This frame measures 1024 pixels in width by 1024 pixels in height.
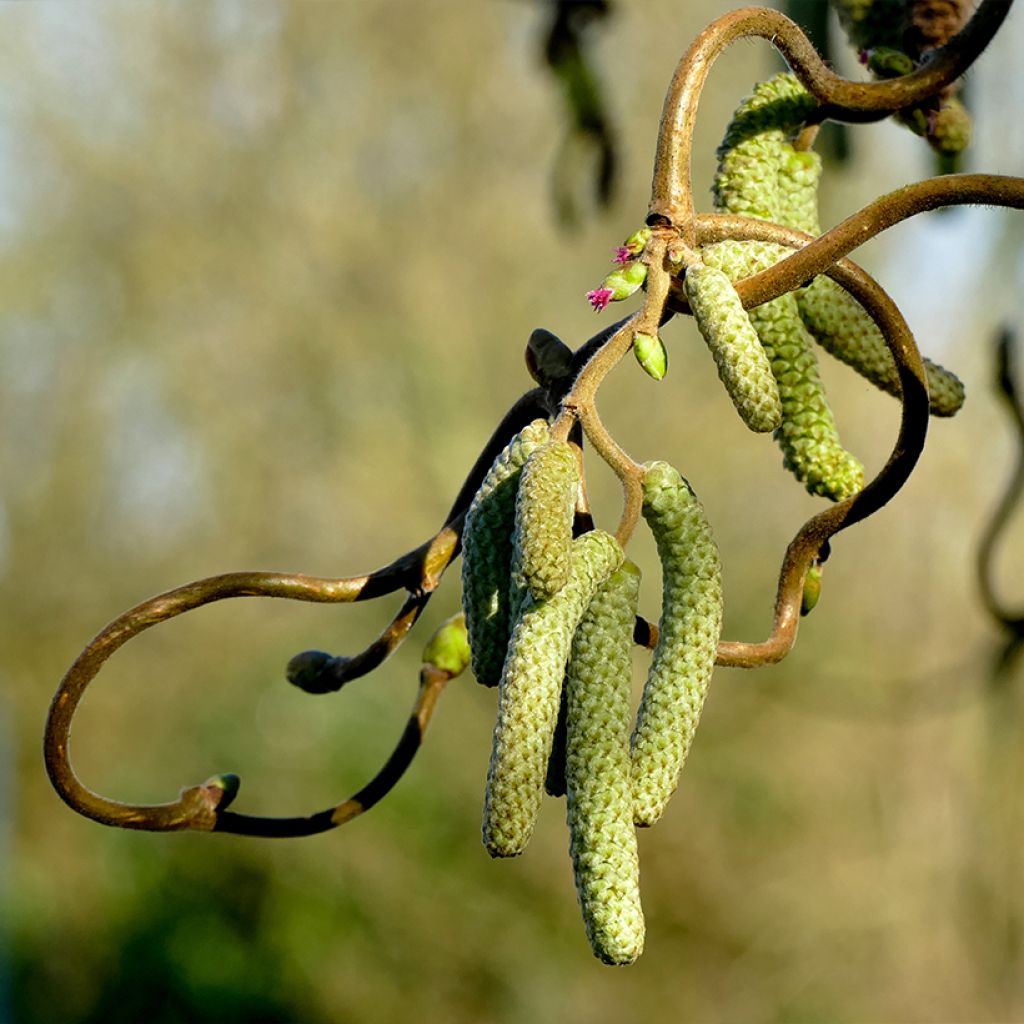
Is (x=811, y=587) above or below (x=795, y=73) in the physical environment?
below

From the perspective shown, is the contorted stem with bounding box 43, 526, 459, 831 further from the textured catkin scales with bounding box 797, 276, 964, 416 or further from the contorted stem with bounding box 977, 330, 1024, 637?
the contorted stem with bounding box 977, 330, 1024, 637

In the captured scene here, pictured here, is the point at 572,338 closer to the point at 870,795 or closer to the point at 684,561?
the point at 870,795

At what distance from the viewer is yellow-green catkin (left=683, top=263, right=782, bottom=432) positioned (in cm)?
74

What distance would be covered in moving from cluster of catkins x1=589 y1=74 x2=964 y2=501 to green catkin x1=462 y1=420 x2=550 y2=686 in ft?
0.31

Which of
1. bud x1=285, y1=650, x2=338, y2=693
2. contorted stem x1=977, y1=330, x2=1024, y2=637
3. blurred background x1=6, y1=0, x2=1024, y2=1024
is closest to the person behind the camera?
bud x1=285, y1=650, x2=338, y2=693

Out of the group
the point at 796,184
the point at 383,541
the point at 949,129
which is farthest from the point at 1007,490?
the point at 383,541

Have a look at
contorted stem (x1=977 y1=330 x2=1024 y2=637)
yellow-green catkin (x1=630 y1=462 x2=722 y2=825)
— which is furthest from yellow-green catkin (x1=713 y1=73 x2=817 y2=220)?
contorted stem (x1=977 y1=330 x2=1024 y2=637)

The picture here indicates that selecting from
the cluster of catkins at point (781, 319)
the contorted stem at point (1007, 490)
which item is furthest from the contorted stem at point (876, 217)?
the contorted stem at point (1007, 490)

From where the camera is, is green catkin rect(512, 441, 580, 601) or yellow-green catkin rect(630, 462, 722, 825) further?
yellow-green catkin rect(630, 462, 722, 825)

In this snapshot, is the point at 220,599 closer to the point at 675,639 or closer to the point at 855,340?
the point at 675,639

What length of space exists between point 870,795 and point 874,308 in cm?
680

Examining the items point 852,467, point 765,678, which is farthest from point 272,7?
point 852,467

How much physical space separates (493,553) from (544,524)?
0.40 feet

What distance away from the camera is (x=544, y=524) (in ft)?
2.27
